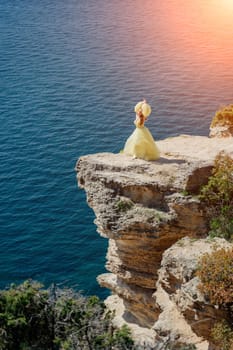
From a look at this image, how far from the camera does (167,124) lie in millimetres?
65750

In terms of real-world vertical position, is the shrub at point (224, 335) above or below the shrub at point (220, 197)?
below

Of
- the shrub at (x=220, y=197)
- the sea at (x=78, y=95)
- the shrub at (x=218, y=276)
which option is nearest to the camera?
the shrub at (x=218, y=276)

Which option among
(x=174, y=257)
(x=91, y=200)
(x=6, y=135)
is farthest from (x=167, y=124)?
(x=174, y=257)

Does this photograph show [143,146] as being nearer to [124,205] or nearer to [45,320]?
[124,205]

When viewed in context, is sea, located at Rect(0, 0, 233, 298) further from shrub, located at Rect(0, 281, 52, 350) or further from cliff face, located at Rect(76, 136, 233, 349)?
shrub, located at Rect(0, 281, 52, 350)

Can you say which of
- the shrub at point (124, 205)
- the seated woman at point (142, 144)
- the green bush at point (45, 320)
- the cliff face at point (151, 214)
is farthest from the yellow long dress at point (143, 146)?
the green bush at point (45, 320)

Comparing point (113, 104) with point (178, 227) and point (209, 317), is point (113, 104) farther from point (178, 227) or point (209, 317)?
point (209, 317)

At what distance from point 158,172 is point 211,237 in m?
4.34

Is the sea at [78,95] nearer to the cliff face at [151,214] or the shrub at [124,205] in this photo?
the cliff face at [151,214]

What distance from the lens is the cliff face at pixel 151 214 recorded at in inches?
1131

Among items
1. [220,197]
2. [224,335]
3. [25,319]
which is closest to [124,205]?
[220,197]

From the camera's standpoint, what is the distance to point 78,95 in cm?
7319

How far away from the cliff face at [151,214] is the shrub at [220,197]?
1.66ft

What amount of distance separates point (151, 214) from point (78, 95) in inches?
1781
